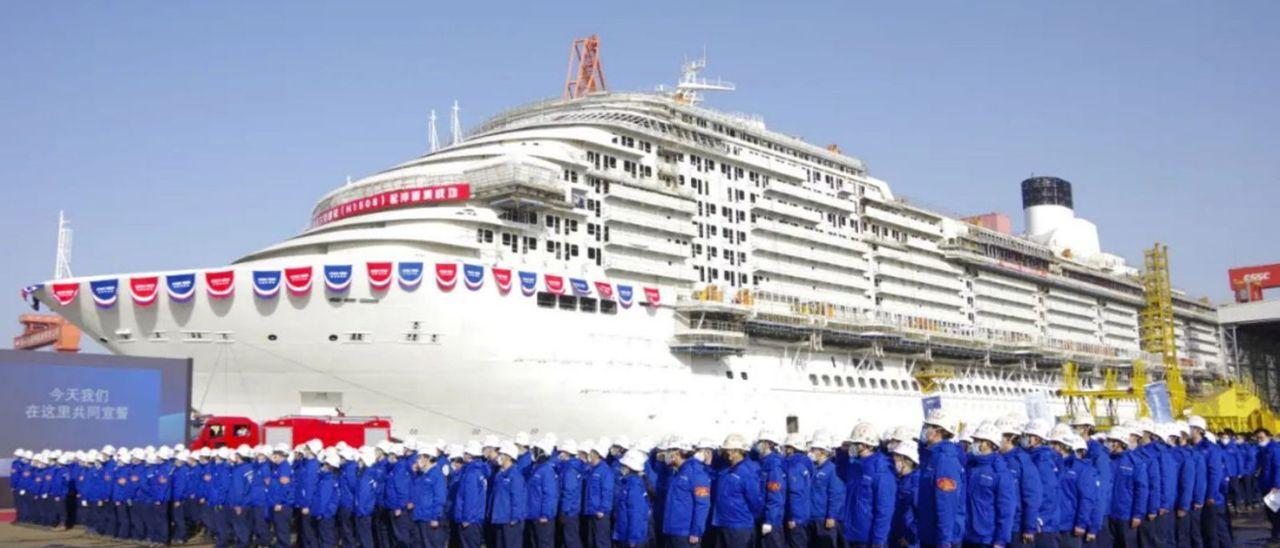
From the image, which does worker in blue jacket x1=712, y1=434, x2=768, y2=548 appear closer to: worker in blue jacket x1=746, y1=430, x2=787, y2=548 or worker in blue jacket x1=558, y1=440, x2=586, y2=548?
worker in blue jacket x1=746, y1=430, x2=787, y2=548

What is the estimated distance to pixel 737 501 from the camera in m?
12.1

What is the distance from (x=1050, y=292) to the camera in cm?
7981

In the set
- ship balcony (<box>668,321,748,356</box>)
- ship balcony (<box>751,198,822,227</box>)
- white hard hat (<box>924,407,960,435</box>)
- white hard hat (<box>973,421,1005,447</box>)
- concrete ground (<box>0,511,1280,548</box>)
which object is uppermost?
ship balcony (<box>751,198,822,227</box>)

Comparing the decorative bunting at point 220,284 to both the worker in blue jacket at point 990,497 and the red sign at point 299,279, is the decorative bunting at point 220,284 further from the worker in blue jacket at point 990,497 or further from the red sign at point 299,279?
the worker in blue jacket at point 990,497

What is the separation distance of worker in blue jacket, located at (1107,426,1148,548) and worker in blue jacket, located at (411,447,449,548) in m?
8.92

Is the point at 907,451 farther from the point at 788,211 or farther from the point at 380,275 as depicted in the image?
the point at 788,211

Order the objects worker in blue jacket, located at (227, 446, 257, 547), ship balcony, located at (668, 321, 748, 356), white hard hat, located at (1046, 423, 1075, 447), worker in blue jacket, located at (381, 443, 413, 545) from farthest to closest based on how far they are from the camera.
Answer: ship balcony, located at (668, 321, 748, 356) → worker in blue jacket, located at (227, 446, 257, 547) → worker in blue jacket, located at (381, 443, 413, 545) → white hard hat, located at (1046, 423, 1075, 447)

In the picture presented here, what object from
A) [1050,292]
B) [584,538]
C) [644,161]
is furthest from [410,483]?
[1050,292]

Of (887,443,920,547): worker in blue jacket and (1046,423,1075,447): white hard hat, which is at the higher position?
(1046,423,1075,447): white hard hat

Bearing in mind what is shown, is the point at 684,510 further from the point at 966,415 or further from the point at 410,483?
the point at 966,415

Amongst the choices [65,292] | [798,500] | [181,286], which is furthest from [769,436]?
[65,292]

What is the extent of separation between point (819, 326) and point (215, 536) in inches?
1332

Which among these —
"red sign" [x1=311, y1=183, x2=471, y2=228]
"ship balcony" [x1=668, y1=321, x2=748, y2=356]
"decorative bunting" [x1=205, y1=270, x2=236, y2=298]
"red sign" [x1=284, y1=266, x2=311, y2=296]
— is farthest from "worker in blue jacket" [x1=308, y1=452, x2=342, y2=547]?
"ship balcony" [x1=668, y1=321, x2=748, y2=356]

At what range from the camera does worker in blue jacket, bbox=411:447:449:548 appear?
1543 cm
